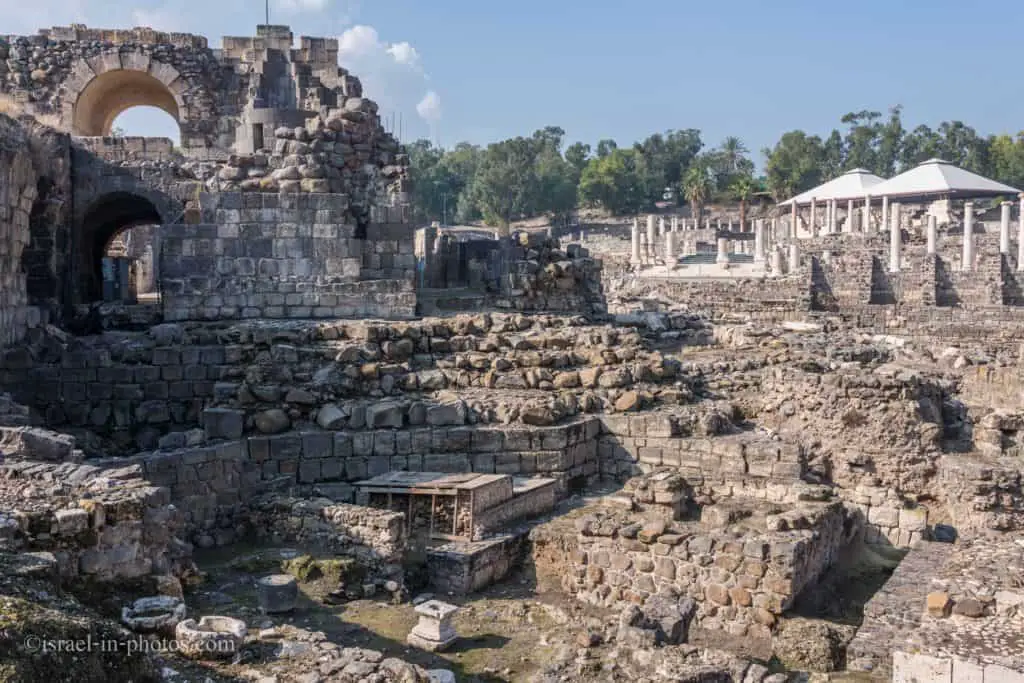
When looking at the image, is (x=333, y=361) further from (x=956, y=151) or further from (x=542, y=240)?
(x=956, y=151)

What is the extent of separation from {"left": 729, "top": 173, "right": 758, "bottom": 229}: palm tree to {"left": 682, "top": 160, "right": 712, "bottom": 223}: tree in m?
1.84

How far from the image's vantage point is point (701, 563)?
773 cm

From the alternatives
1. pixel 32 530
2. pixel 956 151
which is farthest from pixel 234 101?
pixel 956 151

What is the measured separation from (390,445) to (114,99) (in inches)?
408

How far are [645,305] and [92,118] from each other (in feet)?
40.8

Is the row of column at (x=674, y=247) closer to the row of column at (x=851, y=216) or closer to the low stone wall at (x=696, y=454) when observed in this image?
the row of column at (x=851, y=216)

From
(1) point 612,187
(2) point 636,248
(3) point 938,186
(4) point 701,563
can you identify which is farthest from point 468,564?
(1) point 612,187

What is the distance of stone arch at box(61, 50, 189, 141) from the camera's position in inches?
603

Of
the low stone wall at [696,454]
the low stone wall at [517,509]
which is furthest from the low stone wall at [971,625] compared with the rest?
the low stone wall at [517,509]

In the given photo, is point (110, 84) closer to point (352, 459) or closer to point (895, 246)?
point (352, 459)

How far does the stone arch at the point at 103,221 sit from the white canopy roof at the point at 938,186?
124 ft

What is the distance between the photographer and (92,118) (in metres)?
16.5

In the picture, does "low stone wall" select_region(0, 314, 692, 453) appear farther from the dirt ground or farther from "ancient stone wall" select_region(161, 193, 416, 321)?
the dirt ground

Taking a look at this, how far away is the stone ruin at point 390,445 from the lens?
6.12 meters
